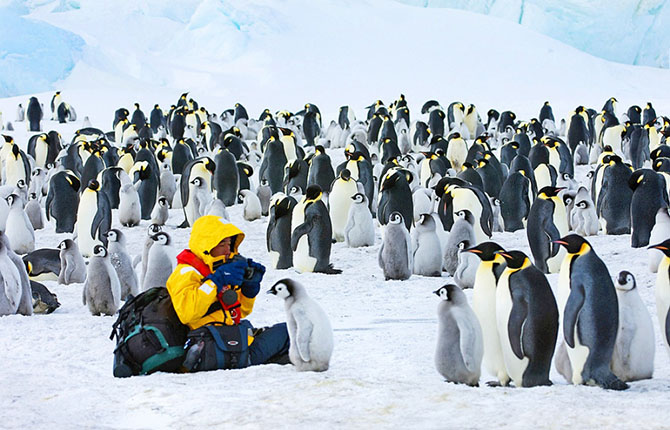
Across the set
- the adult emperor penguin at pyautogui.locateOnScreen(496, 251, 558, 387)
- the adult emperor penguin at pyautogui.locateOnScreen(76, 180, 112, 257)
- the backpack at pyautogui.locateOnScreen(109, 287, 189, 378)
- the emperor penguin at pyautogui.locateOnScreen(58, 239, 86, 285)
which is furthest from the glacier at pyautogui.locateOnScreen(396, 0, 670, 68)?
the backpack at pyautogui.locateOnScreen(109, 287, 189, 378)

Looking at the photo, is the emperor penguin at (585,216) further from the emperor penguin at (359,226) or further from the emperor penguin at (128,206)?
the emperor penguin at (128,206)

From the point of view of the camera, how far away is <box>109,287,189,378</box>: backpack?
3910 mm

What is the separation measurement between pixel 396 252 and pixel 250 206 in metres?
3.54

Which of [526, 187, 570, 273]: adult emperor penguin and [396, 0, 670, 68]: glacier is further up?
[396, 0, 670, 68]: glacier

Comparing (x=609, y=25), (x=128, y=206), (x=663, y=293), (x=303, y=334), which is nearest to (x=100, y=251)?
(x=303, y=334)

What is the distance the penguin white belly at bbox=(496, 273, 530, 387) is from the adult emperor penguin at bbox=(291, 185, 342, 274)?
10.8ft

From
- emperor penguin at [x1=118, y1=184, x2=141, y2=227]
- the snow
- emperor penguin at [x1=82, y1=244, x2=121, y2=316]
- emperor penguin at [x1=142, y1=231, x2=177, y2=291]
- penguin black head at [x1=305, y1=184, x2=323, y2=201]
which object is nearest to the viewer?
the snow

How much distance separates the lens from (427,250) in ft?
21.9

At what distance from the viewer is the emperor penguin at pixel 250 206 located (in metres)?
9.70

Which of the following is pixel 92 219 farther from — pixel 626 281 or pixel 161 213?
pixel 626 281

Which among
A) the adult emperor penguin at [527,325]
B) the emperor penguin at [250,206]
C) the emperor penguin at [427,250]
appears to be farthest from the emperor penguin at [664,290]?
the emperor penguin at [250,206]

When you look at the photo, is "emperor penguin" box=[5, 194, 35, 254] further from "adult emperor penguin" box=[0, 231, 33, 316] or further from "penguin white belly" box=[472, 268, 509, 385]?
"penguin white belly" box=[472, 268, 509, 385]

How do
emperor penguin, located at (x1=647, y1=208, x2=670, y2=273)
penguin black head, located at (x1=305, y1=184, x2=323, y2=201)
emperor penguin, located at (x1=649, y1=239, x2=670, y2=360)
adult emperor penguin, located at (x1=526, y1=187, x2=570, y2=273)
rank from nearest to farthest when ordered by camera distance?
emperor penguin, located at (x1=649, y1=239, x2=670, y2=360) < emperor penguin, located at (x1=647, y1=208, x2=670, y2=273) < adult emperor penguin, located at (x1=526, y1=187, x2=570, y2=273) < penguin black head, located at (x1=305, y1=184, x2=323, y2=201)

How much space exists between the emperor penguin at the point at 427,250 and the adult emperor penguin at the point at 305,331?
2815mm
